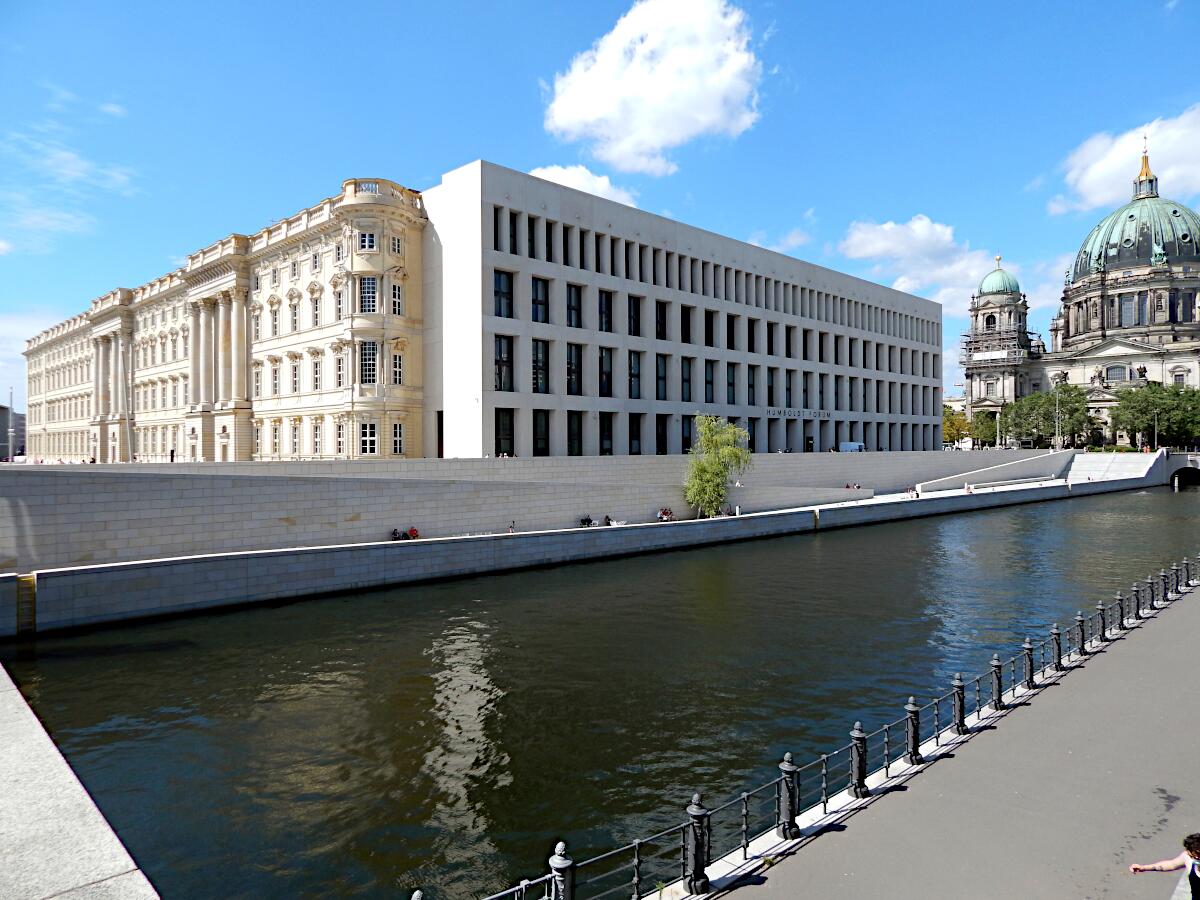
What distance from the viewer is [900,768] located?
1109cm

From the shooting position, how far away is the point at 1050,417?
141 m

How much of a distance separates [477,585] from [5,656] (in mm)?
16098

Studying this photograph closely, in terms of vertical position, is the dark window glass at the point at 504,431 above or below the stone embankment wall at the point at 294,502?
Answer: above

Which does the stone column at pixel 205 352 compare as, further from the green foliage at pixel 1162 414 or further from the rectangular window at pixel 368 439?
the green foliage at pixel 1162 414

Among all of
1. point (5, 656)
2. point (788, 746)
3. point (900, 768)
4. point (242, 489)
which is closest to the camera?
point (900, 768)

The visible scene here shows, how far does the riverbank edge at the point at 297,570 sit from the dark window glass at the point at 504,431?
12.1 meters

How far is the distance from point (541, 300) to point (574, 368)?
562cm

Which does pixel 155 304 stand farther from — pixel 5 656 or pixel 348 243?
pixel 5 656

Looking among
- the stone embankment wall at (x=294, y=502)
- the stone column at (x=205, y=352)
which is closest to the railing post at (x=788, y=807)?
the stone embankment wall at (x=294, y=502)

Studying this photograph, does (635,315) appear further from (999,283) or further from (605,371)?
(999,283)

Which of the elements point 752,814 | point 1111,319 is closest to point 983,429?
point 1111,319

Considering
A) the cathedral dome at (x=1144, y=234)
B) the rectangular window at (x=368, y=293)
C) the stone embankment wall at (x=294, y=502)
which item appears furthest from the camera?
A: the cathedral dome at (x=1144, y=234)

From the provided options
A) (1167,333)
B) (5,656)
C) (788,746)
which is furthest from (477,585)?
(1167,333)

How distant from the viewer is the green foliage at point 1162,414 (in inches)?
4845
